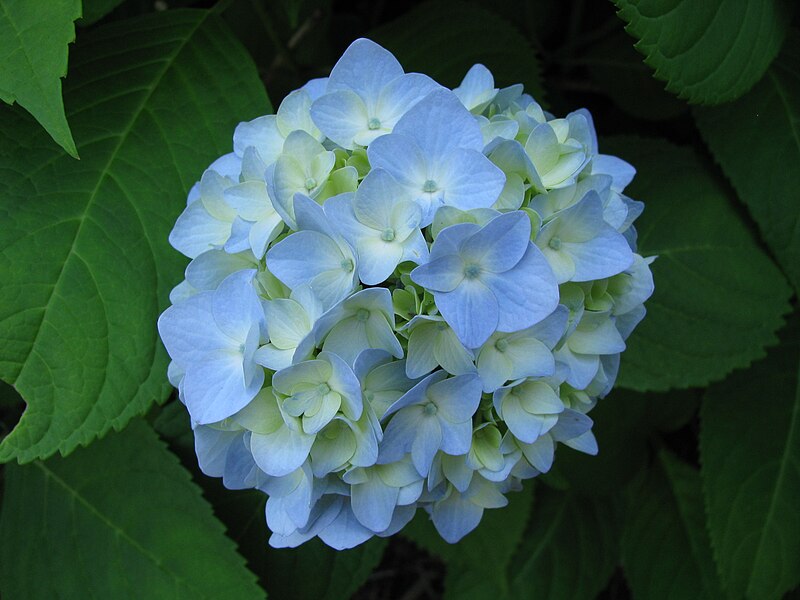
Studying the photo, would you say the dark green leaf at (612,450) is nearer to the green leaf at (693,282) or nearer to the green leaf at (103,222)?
the green leaf at (693,282)

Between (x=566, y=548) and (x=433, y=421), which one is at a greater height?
(x=433, y=421)

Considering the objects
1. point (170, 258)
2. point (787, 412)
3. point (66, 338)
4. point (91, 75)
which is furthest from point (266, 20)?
point (787, 412)

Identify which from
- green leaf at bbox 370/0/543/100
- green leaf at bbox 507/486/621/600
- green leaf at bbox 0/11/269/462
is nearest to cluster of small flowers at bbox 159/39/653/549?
green leaf at bbox 0/11/269/462

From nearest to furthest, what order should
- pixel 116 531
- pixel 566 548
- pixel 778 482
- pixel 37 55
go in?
pixel 37 55
pixel 116 531
pixel 778 482
pixel 566 548

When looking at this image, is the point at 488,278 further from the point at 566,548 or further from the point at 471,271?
the point at 566,548

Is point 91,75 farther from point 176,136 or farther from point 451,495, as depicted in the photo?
point 451,495

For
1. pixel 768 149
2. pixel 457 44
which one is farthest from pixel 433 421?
pixel 768 149

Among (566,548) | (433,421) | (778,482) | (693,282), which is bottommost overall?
(566,548)
